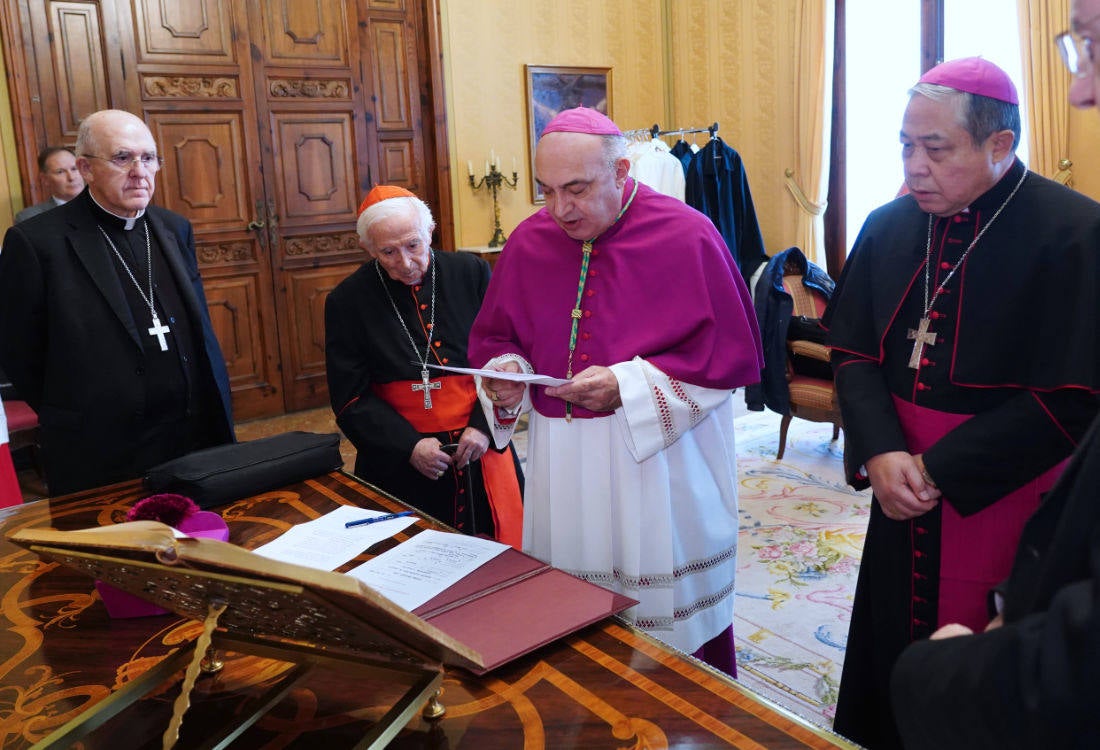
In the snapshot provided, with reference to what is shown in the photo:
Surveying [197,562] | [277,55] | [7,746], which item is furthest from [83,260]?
[277,55]

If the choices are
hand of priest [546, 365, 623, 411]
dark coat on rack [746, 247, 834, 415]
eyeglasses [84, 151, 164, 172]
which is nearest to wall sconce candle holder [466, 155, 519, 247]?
dark coat on rack [746, 247, 834, 415]

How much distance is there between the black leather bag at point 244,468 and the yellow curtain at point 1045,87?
4.60 m

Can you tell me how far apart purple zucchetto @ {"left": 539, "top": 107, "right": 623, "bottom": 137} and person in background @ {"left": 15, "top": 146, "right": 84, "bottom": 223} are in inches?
159

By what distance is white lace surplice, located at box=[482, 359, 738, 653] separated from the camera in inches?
82.4

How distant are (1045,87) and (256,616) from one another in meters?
5.47

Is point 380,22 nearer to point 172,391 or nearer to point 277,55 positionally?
point 277,55

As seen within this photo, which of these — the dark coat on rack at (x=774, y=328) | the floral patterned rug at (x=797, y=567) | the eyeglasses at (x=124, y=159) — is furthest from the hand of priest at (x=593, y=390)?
the dark coat on rack at (x=774, y=328)

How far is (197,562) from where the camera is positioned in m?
1.04

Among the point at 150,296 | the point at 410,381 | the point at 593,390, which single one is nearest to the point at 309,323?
the point at 150,296

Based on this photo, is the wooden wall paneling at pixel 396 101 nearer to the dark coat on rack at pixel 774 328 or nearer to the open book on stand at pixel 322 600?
the dark coat on rack at pixel 774 328

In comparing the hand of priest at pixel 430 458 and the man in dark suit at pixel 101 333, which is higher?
the man in dark suit at pixel 101 333

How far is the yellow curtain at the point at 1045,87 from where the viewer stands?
507 cm

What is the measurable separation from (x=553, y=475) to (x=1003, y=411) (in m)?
1.04

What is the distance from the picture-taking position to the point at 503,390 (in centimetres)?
226
